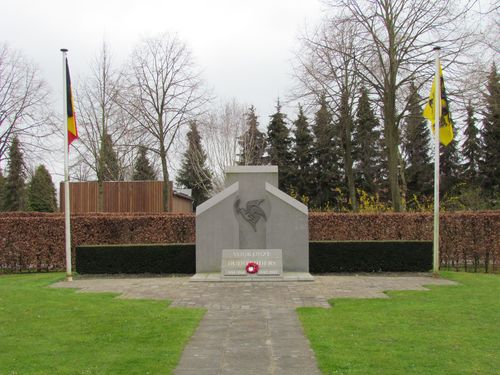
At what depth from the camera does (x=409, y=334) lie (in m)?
7.34

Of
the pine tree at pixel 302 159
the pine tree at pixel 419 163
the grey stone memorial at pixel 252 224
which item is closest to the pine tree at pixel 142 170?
the pine tree at pixel 302 159

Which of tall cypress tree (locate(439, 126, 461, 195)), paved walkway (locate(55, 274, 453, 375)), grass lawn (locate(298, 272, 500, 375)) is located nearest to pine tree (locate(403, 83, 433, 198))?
tall cypress tree (locate(439, 126, 461, 195))

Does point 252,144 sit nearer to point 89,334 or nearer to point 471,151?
point 471,151

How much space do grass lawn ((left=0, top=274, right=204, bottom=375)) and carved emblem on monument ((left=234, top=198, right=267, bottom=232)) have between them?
5.18 meters

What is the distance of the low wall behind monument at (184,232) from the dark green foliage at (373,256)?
8.24ft

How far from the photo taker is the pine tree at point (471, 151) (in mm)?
44062

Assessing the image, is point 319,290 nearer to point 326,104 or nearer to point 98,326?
point 98,326

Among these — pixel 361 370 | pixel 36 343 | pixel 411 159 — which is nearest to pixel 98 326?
pixel 36 343

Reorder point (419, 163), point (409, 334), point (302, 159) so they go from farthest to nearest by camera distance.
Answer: point (419, 163), point (302, 159), point (409, 334)

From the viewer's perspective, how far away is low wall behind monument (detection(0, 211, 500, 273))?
17969 mm

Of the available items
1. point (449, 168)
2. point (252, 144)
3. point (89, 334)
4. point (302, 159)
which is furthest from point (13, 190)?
point (89, 334)

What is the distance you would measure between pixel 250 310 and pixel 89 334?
10.5 feet

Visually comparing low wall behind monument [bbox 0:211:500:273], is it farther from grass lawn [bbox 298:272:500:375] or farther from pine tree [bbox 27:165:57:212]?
pine tree [bbox 27:165:57:212]

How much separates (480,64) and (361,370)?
18.9 m
